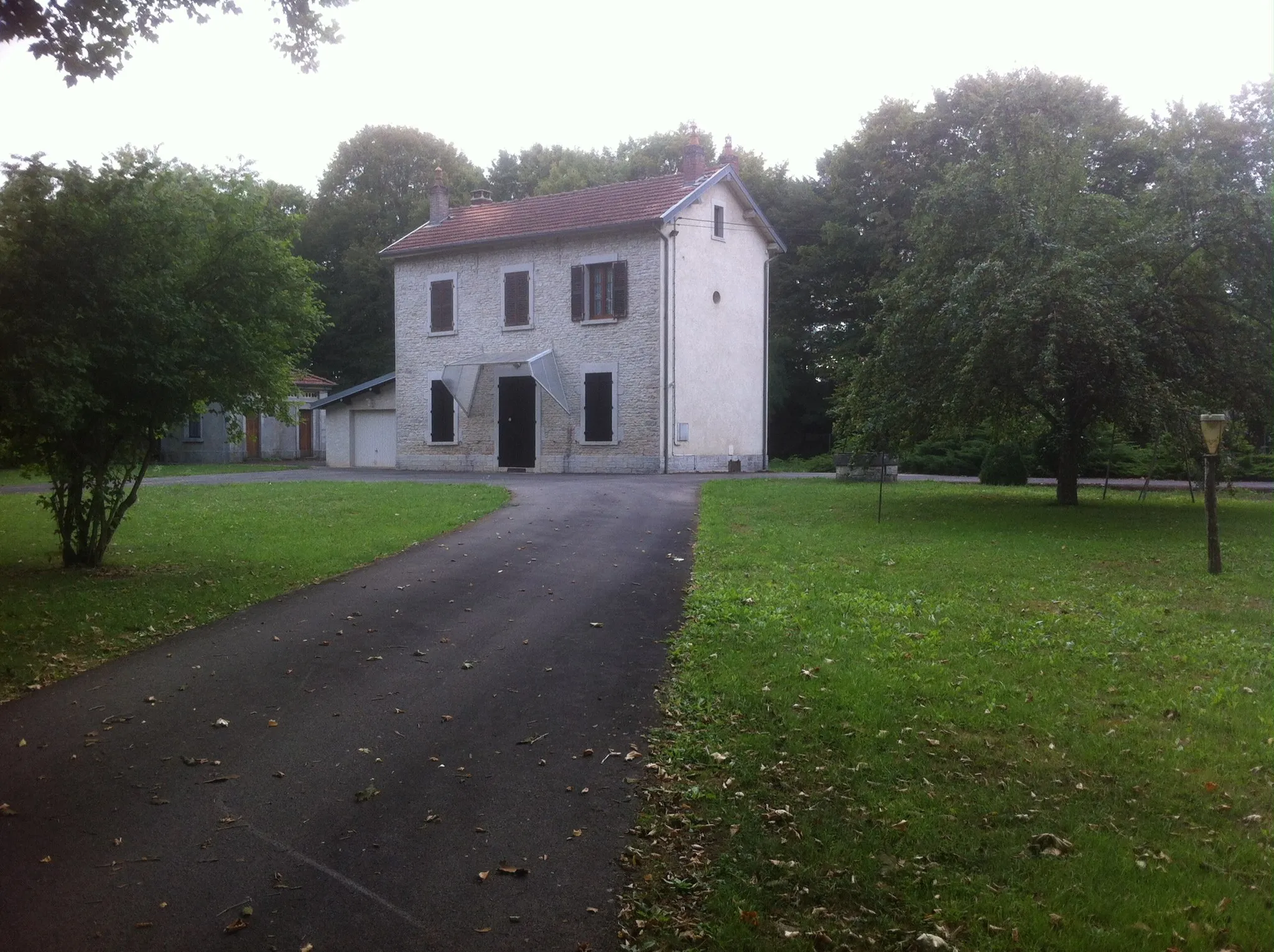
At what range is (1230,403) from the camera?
16078mm

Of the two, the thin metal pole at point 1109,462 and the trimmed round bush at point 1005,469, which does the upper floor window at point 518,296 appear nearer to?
the trimmed round bush at point 1005,469

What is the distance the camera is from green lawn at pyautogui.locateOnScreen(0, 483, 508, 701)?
821 cm

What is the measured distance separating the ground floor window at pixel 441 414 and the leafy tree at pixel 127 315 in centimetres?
1741

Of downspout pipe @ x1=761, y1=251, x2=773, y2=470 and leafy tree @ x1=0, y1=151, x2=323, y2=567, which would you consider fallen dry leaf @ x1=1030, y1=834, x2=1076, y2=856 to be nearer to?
leafy tree @ x1=0, y1=151, x2=323, y2=567

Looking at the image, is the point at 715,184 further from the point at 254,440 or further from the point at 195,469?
the point at 254,440

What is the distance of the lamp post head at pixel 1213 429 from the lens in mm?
10242

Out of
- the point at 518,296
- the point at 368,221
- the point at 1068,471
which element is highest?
the point at 368,221

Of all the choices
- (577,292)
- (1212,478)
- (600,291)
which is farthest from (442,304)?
(1212,478)

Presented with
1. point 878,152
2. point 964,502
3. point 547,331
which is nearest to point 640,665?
point 964,502

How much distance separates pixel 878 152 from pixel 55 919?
36.5 m

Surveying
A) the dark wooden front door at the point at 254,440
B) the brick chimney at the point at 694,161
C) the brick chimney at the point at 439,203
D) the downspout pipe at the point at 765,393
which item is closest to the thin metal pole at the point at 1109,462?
the downspout pipe at the point at 765,393

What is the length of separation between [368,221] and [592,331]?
2285 centimetres

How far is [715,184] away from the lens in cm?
2741

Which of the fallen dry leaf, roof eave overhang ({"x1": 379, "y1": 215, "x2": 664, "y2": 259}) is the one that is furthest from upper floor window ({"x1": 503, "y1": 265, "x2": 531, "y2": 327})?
the fallen dry leaf
